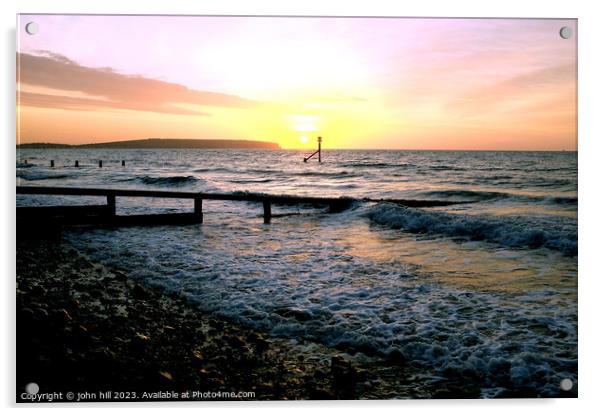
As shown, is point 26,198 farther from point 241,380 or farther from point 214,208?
point 241,380

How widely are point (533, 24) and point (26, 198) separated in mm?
13438

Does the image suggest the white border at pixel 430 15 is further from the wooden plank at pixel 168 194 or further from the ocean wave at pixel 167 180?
the ocean wave at pixel 167 180

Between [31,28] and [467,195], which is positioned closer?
[31,28]

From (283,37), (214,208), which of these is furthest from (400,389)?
(214,208)

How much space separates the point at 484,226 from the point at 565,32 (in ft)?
15.4

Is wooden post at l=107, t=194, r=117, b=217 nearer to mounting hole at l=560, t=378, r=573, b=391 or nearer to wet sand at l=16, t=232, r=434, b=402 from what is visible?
wet sand at l=16, t=232, r=434, b=402

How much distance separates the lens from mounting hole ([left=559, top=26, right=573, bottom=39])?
4.69m

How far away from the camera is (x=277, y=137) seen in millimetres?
7391

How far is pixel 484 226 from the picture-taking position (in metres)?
8.78

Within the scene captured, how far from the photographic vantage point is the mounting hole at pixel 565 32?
4691 mm

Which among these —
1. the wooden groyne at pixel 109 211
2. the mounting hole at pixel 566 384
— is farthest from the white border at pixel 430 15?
the wooden groyne at pixel 109 211

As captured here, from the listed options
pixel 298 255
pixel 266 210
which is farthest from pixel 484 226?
pixel 266 210

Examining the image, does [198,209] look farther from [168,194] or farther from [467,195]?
[467,195]
